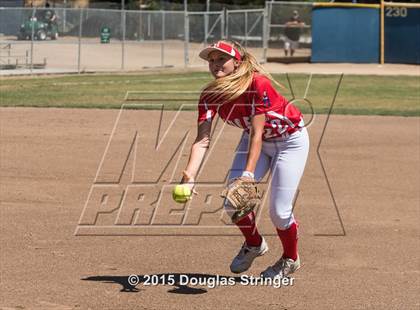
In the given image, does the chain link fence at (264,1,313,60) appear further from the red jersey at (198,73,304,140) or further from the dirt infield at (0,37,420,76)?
the red jersey at (198,73,304,140)

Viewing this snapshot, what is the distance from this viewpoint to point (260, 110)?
268 inches

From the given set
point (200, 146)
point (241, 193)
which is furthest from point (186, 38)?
point (241, 193)

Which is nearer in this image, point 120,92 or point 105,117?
point 105,117

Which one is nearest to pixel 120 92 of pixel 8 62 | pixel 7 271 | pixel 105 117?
pixel 105 117

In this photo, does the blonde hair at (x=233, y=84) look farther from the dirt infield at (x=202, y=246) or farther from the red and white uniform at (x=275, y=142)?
the dirt infield at (x=202, y=246)

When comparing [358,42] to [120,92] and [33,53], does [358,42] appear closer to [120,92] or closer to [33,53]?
[33,53]

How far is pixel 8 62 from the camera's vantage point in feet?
104

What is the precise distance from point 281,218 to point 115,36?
2914 centimetres

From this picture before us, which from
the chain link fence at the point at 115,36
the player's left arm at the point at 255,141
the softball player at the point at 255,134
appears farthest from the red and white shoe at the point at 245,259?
the chain link fence at the point at 115,36

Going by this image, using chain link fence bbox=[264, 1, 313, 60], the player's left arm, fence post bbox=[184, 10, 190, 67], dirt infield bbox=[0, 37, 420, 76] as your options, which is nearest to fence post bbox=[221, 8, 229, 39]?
dirt infield bbox=[0, 37, 420, 76]

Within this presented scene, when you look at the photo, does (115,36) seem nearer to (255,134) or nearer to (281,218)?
(281,218)

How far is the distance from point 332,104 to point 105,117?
5.84 m

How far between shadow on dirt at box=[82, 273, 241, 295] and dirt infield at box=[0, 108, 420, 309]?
3 centimetres

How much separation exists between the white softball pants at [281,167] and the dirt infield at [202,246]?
630mm
